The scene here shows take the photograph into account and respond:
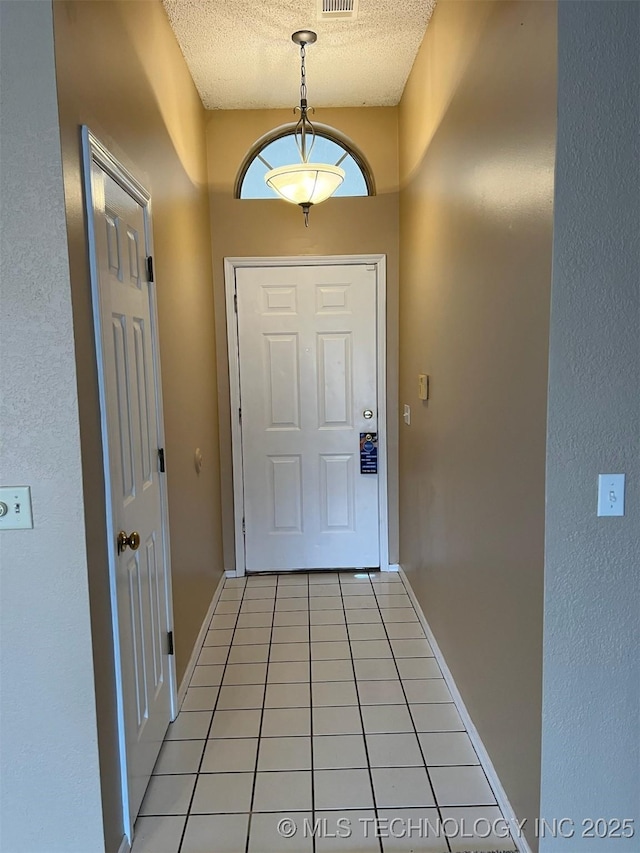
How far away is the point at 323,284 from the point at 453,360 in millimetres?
1485

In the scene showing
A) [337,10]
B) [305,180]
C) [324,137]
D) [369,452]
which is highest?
[337,10]

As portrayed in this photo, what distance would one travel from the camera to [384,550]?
3.71 meters

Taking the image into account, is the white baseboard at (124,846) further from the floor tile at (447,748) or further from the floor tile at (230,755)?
the floor tile at (447,748)

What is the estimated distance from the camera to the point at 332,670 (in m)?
2.56

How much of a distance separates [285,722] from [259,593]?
1.27 m

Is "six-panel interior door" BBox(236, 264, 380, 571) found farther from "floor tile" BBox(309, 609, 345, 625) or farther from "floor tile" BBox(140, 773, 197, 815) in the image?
"floor tile" BBox(140, 773, 197, 815)

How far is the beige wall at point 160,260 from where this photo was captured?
1436 millimetres

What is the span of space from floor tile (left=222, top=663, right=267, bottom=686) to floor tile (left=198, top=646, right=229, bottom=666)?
0.26ft

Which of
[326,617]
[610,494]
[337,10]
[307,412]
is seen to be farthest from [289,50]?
[326,617]

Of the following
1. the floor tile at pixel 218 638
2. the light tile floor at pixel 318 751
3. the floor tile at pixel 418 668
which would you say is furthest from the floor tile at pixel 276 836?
the floor tile at pixel 218 638

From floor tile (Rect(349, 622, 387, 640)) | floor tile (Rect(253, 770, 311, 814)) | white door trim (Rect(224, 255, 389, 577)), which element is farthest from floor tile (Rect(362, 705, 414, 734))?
white door trim (Rect(224, 255, 389, 577))

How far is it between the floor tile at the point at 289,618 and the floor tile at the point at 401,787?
3.77 feet

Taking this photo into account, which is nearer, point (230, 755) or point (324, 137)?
point (230, 755)

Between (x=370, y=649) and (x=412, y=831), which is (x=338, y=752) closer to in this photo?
(x=412, y=831)
